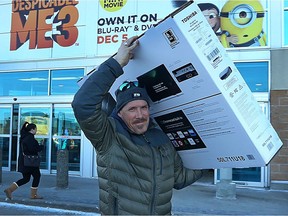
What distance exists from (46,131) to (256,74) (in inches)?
266

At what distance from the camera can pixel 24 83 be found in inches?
470

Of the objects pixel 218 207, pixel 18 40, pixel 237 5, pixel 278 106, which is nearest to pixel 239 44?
pixel 237 5

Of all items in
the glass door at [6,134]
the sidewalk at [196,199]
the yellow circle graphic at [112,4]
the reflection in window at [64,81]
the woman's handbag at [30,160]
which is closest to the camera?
the sidewalk at [196,199]

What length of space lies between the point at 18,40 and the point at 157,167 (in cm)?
1098

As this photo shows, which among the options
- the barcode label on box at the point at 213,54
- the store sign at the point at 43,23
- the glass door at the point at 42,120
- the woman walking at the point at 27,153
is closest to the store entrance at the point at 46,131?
the glass door at the point at 42,120

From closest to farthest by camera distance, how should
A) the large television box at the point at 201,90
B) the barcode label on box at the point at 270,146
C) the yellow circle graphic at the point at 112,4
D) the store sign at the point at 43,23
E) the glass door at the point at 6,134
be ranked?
1. the large television box at the point at 201,90
2. the barcode label on box at the point at 270,146
3. the yellow circle graphic at the point at 112,4
4. the store sign at the point at 43,23
5. the glass door at the point at 6,134

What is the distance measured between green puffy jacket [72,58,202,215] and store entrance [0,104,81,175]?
9.15 metres

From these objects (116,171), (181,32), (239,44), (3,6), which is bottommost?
(116,171)

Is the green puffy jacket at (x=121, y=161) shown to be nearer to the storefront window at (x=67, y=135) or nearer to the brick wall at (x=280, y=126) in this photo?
the brick wall at (x=280, y=126)

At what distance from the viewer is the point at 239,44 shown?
9570mm

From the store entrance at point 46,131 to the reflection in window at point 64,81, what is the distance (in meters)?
0.46

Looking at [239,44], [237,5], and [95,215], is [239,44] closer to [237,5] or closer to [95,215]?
[237,5]

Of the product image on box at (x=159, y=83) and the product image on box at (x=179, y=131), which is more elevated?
the product image on box at (x=159, y=83)

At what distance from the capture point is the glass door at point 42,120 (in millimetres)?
11602
